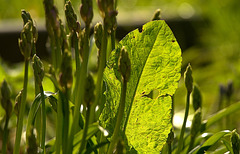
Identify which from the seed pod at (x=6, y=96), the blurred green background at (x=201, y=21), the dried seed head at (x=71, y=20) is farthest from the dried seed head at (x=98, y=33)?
the blurred green background at (x=201, y=21)

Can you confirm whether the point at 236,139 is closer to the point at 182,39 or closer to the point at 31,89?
the point at 31,89

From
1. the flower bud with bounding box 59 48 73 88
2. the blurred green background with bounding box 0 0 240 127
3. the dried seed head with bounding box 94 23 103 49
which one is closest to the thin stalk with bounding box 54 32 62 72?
the dried seed head with bounding box 94 23 103 49

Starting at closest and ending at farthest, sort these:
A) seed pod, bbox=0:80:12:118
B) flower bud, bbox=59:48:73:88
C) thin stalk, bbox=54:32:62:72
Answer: flower bud, bbox=59:48:73:88 < seed pod, bbox=0:80:12:118 < thin stalk, bbox=54:32:62:72

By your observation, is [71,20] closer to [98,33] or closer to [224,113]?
[98,33]

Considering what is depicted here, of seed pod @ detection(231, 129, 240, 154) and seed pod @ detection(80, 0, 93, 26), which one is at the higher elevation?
seed pod @ detection(80, 0, 93, 26)

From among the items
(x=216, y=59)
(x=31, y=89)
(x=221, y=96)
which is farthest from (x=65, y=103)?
(x=216, y=59)

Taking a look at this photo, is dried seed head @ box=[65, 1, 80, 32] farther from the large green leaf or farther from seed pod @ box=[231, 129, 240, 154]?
seed pod @ box=[231, 129, 240, 154]

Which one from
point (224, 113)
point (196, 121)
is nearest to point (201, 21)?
point (224, 113)

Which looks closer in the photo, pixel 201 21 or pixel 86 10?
pixel 86 10
